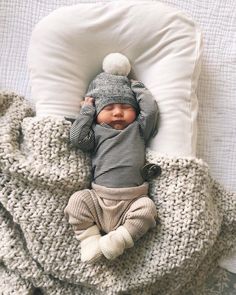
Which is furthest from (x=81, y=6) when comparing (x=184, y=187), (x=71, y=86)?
(x=184, y=187)

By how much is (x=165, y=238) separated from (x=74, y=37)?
542mm

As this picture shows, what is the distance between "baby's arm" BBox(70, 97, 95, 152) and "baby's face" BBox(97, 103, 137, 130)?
0.09 feet

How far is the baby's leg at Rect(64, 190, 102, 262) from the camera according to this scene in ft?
3.70

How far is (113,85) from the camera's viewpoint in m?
1.19

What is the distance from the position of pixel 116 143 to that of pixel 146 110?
0.11 m

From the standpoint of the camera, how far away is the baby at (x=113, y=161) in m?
1.12

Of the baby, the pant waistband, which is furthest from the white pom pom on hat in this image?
the pant waistband

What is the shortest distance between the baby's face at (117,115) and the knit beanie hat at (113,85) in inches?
0.4

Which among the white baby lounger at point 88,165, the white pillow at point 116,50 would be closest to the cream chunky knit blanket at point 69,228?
the white baby lounger at point 88,165

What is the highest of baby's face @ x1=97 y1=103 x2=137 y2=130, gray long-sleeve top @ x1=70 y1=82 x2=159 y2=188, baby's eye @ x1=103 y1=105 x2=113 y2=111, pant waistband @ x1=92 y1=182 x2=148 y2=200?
baby's eye @ x1=103 y1=105 x2=113 y2=111

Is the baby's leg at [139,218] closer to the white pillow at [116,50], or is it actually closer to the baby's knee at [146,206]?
the baby's knee at [146,206]

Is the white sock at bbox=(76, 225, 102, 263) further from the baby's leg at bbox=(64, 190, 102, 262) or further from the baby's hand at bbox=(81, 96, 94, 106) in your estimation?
the baby's hand at bbox=(81, 96, 94, 106)

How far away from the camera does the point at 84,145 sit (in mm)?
1172

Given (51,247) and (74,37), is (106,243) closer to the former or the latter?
(51,247)
